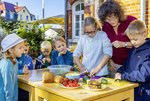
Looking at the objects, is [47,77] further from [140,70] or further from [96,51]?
[140,70]

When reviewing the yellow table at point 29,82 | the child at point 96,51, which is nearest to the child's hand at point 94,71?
the child at point 96,51

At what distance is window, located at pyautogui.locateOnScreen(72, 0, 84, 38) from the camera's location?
10.7 meters

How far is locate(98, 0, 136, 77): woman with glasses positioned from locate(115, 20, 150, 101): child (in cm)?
35

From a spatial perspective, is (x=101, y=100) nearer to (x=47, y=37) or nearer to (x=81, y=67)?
(x=81, y=67)

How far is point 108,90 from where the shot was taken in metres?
2.38

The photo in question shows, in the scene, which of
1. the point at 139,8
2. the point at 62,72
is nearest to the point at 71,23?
the point at 139,8

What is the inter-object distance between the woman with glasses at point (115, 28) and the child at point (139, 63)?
1.15ft

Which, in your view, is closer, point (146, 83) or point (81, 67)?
point (146, 83)

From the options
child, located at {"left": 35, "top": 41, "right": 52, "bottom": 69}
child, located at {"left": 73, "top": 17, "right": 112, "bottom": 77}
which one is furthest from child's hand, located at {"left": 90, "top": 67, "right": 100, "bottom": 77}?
child, located at {"left": 35, "top": 41, "right": 52, "bottom": 69}

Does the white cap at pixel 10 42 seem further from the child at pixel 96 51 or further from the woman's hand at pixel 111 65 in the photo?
the woman's hand at pixel 111 65

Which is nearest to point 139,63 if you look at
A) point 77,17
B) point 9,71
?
point 9,71

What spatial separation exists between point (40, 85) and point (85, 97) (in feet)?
2.04

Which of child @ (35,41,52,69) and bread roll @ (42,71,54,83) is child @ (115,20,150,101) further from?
child @ (35,41,52,69)

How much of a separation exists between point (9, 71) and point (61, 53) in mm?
1001
